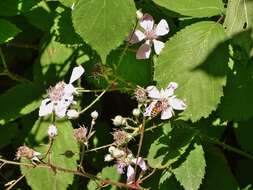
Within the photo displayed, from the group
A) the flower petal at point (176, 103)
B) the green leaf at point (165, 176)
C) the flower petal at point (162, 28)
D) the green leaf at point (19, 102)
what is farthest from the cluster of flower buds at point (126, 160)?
the green leaf at point (19, 102)

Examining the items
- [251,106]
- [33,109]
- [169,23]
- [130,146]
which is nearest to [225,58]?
[251,106]

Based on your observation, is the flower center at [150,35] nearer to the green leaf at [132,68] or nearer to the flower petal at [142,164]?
the green leaf at [132,68]

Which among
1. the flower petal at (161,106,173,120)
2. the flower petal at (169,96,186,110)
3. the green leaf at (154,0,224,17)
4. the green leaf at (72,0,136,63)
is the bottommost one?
the flower petal at (161,106,173,120)

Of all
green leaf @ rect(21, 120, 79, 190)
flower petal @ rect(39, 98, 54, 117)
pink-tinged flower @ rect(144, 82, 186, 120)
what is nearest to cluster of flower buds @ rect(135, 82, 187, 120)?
pink-tinged flower @ rect(144, 82, 186, 120)

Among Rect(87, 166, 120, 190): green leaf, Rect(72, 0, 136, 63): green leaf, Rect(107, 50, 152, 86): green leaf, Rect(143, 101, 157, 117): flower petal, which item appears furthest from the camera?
Rect(87, 166, 120, 190): green leaf

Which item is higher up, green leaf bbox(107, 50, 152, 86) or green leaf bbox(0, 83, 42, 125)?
green leaf bbox(107, 50, 152, 86)

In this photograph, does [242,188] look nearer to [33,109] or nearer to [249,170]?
[249,170]

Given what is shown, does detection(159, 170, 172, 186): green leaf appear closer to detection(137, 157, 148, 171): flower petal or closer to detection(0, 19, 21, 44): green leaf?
detection(137, 157, 148, 171): flower petal
